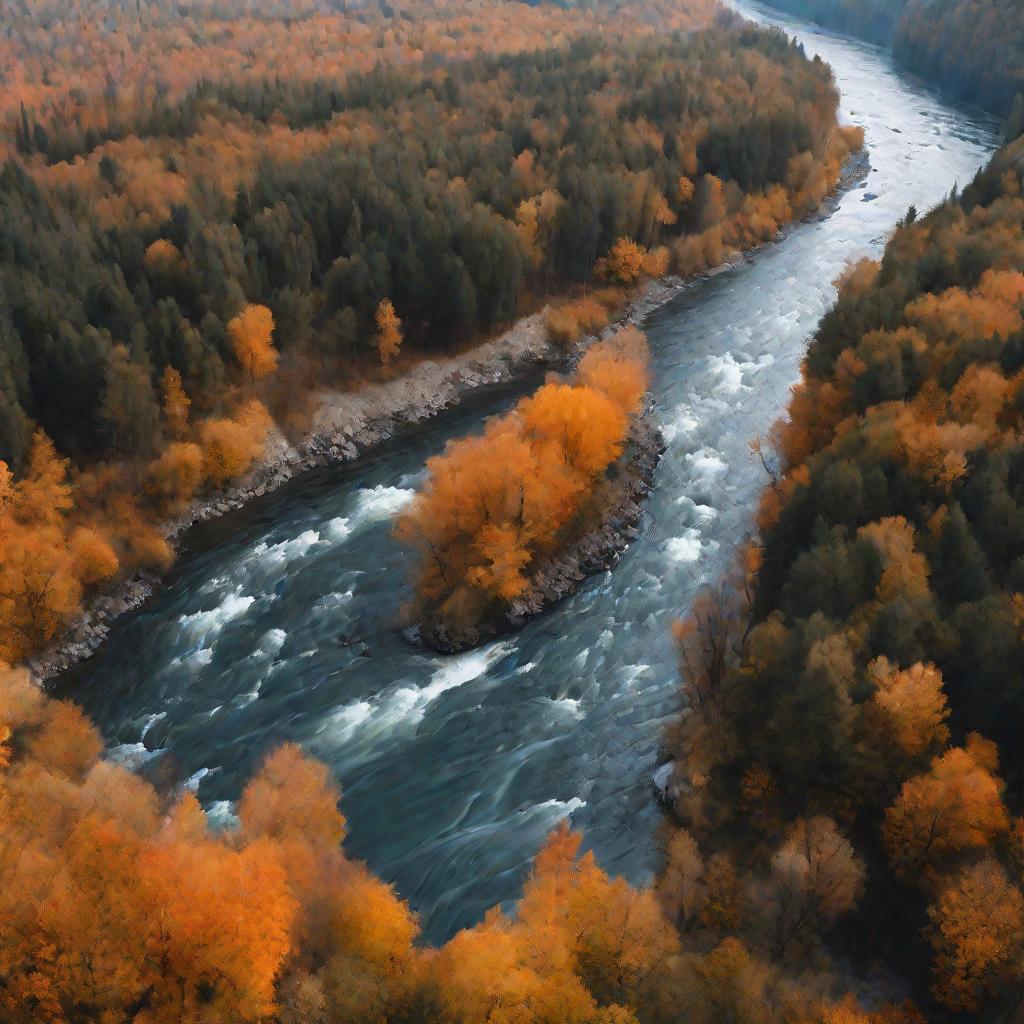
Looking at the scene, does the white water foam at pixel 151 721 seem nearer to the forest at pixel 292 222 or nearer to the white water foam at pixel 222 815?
the white water foam at pixel 222 815

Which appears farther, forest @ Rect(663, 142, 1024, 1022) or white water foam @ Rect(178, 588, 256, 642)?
white water foam @ Rect(178, 588, 256, 642)

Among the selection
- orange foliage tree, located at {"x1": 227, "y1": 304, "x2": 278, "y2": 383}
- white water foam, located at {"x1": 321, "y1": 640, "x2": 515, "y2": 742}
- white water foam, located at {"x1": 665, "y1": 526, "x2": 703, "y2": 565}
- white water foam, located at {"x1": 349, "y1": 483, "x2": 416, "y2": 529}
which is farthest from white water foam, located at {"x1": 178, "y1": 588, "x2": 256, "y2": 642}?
white water foam, located at {"x1": 665, "y1": 526, "x2": 703, "y2": 565}

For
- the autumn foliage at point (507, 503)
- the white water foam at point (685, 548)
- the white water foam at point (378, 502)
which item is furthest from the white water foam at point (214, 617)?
the white water foam at point (685, 548)

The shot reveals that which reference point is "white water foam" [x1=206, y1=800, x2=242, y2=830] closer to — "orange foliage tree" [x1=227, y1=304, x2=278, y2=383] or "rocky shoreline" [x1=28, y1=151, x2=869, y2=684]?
"rocky shoreline" [x1=28, y1=151, x2=869, y2=684]

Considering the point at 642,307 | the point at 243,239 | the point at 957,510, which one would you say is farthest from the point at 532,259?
the point at 957,510

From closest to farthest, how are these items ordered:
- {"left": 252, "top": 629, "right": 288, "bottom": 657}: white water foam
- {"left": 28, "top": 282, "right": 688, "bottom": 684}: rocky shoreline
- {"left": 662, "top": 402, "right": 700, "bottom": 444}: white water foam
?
{"left": 252, "top": 629, "right": 288, "bottom": 657}: white water foam, {"left": 28, "top": 282, "right": 688, "bottom": 684}: rocky shoreline, {"left": 662, "top": 402, "right": 700, "bottom": 444}: white water foam

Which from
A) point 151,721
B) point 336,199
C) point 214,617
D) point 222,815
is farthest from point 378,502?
point 336,199

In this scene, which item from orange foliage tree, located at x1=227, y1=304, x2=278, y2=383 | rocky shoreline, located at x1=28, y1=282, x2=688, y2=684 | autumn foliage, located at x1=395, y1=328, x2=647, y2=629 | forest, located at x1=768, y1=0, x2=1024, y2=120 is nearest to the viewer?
autumn foliage, located at x1=395, y1=328, x2=647, y2=629

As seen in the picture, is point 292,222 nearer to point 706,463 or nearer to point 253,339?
point 253,339

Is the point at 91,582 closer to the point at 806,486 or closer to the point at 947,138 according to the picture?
the point at 806,486
